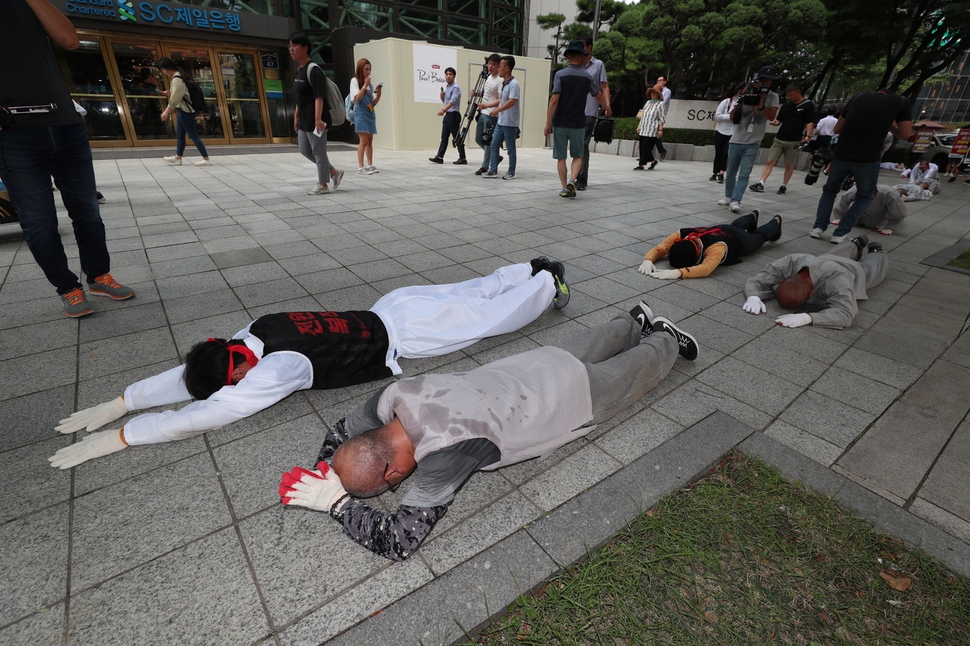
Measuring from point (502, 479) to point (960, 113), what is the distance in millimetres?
76292

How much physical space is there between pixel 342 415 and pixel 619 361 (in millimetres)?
1475

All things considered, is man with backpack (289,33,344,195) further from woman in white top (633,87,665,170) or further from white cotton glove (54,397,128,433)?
woman in white top (633,87,665,170)

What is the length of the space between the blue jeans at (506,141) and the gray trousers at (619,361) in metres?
7.14

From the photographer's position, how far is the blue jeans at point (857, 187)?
17.7 feet

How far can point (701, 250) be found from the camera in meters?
4.48

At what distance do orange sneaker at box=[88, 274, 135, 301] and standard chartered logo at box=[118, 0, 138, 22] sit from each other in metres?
11.9

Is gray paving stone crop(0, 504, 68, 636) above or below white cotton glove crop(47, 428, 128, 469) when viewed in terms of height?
below

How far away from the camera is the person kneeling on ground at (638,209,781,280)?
4.41 m

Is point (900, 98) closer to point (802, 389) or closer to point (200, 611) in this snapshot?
point (802, 389)

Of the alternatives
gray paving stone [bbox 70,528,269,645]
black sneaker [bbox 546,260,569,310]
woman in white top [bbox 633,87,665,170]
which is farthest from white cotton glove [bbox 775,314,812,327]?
woman in white top [bbox 633,87,665,170]

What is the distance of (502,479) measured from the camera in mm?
2084

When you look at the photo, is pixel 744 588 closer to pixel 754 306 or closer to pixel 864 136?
pixel 754 306

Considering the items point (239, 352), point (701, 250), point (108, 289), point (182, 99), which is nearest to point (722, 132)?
point (701, 250)

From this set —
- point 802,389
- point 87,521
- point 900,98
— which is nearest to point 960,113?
point 900,98
